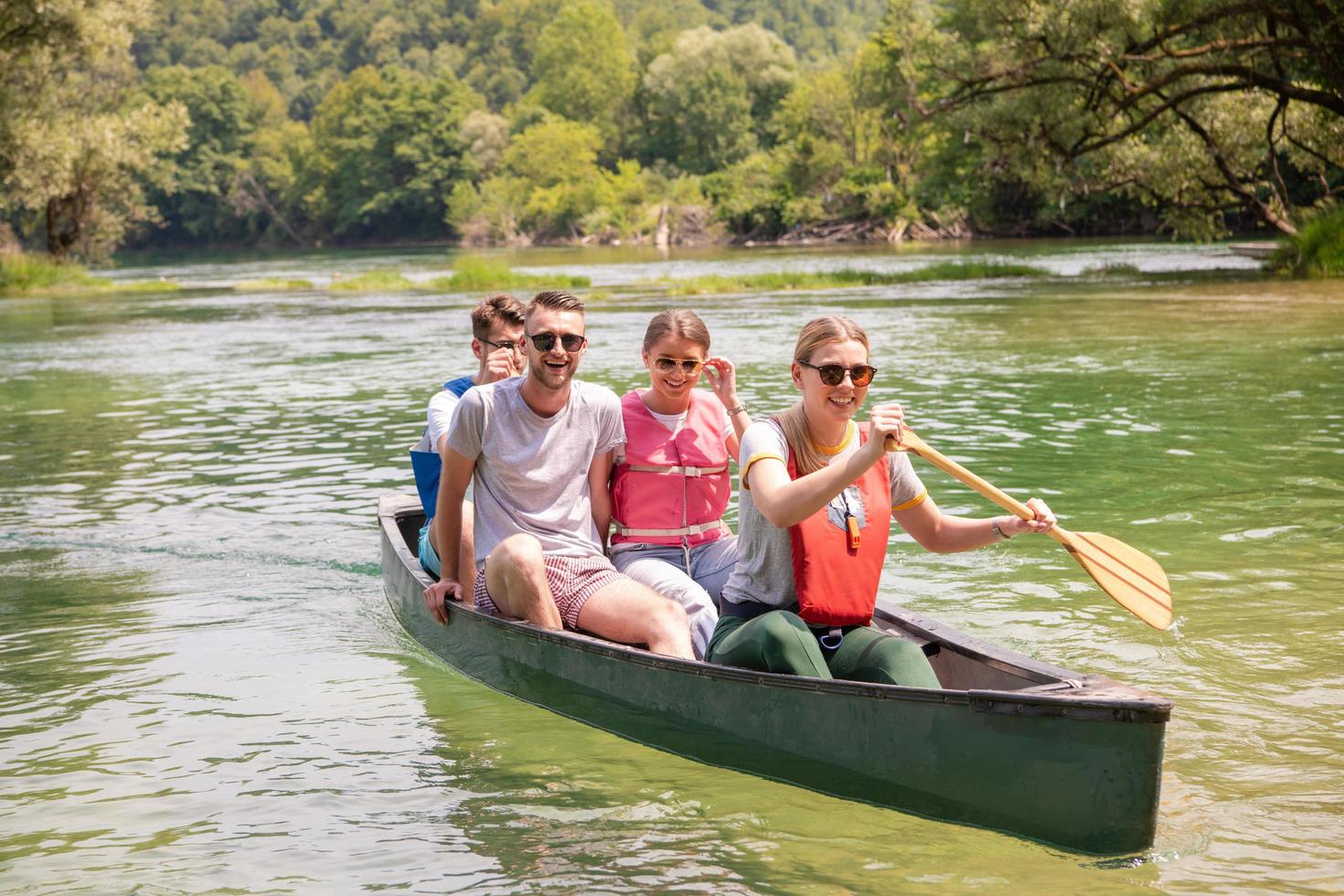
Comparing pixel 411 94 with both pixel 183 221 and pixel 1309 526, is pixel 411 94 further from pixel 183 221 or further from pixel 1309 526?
pixel 1309 526

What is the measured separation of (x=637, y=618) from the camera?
17.8 ft

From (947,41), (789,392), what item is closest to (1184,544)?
(789,392)

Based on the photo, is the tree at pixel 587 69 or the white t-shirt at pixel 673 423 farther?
the tree at pixel 587 69

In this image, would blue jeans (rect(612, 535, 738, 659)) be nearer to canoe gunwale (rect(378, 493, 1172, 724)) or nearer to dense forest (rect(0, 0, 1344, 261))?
canoe gunwale (rect(378, 493, 1172, 724))

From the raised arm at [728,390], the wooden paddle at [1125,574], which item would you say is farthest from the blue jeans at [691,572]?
the wooden paddle at [1125,574]

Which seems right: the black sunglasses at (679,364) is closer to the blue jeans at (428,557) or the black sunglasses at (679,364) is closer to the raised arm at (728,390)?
the raised arm at (728,390)

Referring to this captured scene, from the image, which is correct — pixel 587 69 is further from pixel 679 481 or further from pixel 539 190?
pixel 679 481

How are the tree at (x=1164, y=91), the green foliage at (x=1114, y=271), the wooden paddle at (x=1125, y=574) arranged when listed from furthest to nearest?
the green foliage at (x=1114, y=271) < the tree at (x=1164, y=91) < the wooden paddle at (x=1125, y=574)

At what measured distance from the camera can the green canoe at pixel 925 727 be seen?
409 centimetres

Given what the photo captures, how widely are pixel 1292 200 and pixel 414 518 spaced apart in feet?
136

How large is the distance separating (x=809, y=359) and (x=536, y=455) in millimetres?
1558

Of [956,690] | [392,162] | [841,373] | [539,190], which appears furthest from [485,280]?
[392,162]

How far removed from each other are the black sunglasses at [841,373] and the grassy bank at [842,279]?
88.3 feet

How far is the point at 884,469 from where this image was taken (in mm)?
4664
